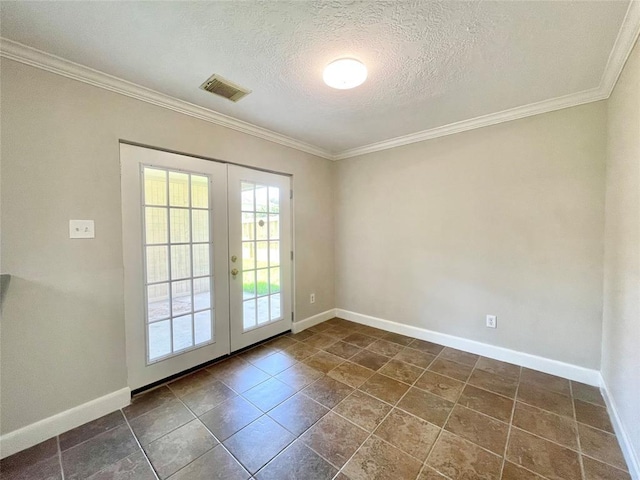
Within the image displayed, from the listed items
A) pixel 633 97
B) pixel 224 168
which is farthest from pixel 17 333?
pixel 633 97

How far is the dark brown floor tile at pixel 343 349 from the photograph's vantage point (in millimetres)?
2771

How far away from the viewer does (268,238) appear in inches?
122

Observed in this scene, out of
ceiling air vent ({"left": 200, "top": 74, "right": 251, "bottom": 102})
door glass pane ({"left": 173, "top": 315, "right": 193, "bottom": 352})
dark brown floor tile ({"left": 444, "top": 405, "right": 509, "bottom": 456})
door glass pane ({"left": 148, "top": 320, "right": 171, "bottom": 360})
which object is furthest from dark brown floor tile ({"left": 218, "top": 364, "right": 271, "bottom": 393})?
ceiling air vent ({"left": 200, "top": 74, "right": 251, "bottom": 102})

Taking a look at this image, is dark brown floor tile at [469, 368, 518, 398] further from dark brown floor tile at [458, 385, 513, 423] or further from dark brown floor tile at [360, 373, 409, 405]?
dark brown floor tile at [360, 373, 409, 405]

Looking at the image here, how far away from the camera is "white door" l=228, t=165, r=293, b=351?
2756mm

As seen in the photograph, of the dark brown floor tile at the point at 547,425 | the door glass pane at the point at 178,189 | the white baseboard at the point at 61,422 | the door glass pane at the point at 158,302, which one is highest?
the door glass pane at the point at 178,189

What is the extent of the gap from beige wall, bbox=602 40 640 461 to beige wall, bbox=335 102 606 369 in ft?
0.54

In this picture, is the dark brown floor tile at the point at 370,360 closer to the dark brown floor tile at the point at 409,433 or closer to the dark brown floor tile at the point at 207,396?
the dark brown floor tile at the point at 409,433

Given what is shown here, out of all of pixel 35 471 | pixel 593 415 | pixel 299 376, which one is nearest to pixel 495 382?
pixel 593 415

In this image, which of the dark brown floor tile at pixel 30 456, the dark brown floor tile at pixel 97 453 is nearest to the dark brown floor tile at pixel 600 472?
the dark brown floor tile at pixel 97 453

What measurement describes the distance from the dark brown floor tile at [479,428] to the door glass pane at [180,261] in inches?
93.3

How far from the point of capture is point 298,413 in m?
1.88

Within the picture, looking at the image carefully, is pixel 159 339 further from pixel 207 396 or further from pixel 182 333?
pixel 207 396

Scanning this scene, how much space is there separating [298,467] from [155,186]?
2247mm
